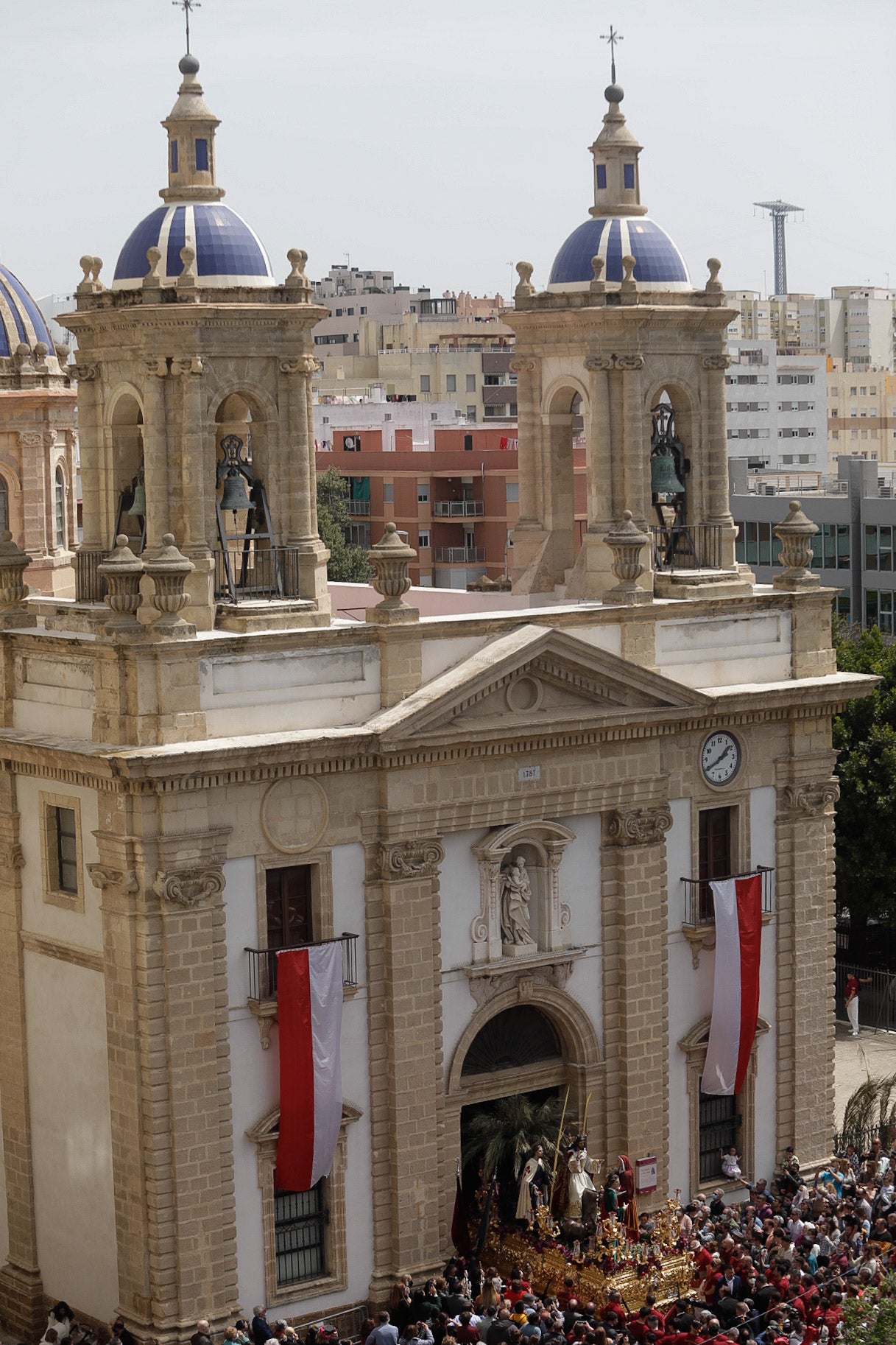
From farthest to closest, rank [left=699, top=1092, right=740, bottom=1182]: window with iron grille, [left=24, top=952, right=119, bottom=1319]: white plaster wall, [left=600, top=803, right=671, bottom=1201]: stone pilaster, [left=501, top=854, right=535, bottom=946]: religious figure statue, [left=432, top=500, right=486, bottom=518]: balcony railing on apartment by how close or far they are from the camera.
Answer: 1. [left=432, top=500, right=486, bottom=518]: balcony railing on apartment
2. [left=699, top=1092, right=740, bottom=1182]: window with iron grille
3. [left=600, top=803, right=671, bottom=1201]: stone pilaster
4. [left=501, top=854, right=535, bottom=946]: religious figure statue
5. [left=24, top=952, right=119, bottom=1319]: white plaster wall

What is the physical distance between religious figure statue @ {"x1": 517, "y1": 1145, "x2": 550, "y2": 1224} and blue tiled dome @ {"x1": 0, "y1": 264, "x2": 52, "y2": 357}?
20.8 meters

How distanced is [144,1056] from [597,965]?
9.86m

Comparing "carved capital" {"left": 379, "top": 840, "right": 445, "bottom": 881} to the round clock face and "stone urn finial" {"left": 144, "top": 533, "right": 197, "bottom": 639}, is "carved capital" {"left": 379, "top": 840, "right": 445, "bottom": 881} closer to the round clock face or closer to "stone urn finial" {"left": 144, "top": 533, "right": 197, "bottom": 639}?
"stone urn finial" {"left": 144, "top": 533, "right": 197, "bottom": 639}

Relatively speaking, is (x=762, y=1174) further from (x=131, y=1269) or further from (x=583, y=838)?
(x=131, y=1269)

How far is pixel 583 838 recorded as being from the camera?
147ft

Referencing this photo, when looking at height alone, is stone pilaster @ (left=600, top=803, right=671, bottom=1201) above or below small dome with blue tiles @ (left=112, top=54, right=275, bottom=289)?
below

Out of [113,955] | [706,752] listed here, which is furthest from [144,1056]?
[706,752]

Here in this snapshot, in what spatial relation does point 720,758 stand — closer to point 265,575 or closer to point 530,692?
point 530,692

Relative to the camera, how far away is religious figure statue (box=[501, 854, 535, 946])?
144 ft

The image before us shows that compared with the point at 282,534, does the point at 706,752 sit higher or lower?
lower

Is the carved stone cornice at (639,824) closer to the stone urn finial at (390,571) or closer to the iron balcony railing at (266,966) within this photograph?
the stone urn finial at (390,571)

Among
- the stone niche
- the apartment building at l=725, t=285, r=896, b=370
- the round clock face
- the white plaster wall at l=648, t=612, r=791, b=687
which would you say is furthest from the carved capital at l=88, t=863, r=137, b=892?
the apartment building at l=725, t=285, r=896, b=370

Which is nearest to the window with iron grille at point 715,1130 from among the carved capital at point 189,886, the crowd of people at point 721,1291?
the crowd of people at point 721,1291

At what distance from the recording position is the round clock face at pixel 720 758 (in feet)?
153
